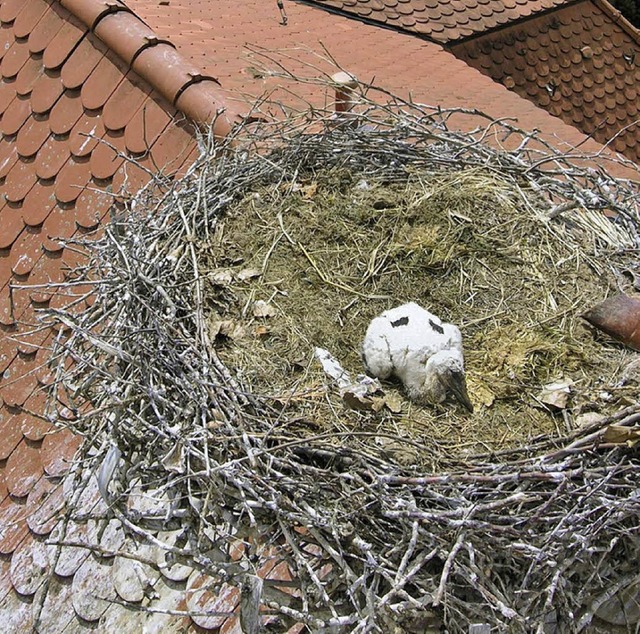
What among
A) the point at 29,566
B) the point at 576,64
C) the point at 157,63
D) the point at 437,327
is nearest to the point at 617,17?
the point at 576,64

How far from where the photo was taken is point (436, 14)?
625cm

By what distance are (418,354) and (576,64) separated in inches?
218

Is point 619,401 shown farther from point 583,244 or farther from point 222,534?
point 222,534

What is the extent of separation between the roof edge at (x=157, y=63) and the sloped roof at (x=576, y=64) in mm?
2920

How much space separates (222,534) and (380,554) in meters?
0.37

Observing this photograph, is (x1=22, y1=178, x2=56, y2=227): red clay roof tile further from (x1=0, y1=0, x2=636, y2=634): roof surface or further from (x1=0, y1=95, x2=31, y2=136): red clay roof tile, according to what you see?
(x1=0, y1=95, x2=31, y2=136): red clay roof tile

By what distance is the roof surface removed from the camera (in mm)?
2779

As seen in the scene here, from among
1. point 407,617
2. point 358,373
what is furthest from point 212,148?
point 407,617

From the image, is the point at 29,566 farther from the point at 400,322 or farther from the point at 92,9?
the point at 92,9

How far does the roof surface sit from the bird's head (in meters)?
0.72

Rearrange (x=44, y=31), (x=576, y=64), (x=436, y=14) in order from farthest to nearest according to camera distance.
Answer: (x=576, y=64) < (x=436, y=14) < (x=44, y=31)

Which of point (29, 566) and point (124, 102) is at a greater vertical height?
point (124, 102)

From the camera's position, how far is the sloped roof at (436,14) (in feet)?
19.7

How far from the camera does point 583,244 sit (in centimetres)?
290
